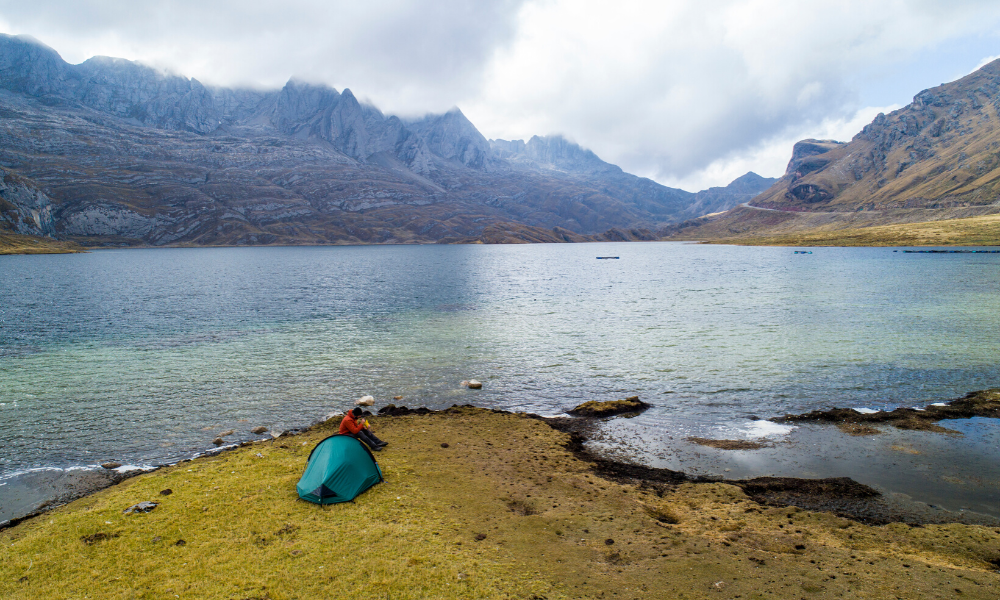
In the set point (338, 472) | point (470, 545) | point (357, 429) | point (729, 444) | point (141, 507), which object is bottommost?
point (729, 444)

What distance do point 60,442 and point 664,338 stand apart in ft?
159

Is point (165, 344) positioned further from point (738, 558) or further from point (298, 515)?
point (738, 558)

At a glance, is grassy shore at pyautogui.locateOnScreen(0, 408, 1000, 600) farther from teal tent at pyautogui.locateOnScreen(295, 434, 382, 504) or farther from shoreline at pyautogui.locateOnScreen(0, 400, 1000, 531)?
shoreline at pyautogui.locateOnScreen(0, 400, 1000, 531)

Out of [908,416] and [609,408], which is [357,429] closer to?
[609,408]

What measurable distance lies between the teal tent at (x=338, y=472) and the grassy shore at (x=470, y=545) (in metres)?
0.44

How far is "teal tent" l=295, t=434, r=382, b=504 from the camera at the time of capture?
17.3m

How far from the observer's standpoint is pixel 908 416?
26562 millimetres

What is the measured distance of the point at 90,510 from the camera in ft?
54.7

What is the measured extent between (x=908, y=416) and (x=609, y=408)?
54.3 ft

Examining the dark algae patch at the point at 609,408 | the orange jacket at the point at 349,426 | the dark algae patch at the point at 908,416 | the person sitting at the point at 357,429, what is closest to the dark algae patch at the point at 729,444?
the dark algae patch at the point at 908,416

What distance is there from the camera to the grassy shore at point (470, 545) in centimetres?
1237

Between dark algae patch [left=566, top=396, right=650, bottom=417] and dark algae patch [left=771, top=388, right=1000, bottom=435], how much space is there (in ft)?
25.4

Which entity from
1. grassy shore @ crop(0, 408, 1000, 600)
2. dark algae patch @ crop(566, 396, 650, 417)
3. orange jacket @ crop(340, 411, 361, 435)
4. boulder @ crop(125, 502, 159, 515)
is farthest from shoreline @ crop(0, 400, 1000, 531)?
orange jacket @ crop(340, 411, 361, 435)

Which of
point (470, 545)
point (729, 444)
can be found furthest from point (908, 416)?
point (470, 545)
